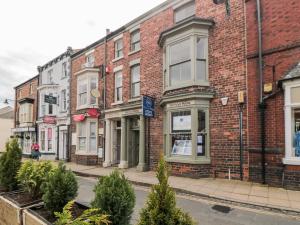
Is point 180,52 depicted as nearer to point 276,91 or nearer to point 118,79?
point 276,91

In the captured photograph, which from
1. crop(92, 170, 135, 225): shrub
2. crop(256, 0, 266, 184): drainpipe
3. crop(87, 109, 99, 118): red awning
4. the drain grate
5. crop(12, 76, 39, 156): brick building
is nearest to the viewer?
crop(92, 170, 135, 225): shrub

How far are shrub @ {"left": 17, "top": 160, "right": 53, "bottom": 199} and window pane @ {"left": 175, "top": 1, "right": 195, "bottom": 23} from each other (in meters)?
9.71

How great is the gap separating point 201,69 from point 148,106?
3174mm

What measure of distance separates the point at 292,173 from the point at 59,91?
61.1 feet

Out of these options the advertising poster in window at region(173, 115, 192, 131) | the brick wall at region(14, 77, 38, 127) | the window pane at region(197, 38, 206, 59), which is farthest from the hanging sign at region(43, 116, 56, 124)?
the window pane at region(197, 38, 206, 59)

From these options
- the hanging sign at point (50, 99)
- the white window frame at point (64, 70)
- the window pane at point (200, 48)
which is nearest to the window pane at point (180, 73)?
the window pane at point (200, 48)

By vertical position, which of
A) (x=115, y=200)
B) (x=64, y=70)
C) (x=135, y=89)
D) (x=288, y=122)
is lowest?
(x=115, y=200)

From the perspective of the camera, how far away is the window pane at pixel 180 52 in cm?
1159

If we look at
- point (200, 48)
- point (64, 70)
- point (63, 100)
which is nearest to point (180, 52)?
point (200, 48)

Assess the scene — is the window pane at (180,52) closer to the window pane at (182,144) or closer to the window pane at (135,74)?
the window pane at (135,74)

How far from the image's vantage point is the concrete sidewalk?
6.83m

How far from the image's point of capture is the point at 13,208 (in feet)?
17.3

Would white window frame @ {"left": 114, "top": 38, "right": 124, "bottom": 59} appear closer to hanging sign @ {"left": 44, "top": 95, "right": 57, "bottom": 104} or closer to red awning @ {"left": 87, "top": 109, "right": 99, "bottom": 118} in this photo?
red awning @ {"left": 87, "top": 109, "right": 99, "bottom": 118}

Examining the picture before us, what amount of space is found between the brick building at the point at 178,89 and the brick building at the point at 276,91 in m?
0.43
